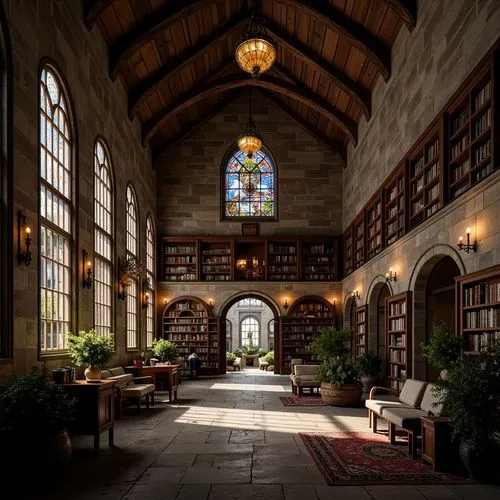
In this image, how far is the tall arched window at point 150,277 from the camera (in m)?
16.3

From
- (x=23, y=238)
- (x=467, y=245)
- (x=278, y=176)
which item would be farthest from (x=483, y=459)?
(x=278, y=176)

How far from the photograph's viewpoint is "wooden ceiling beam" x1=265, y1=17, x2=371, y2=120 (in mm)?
13484

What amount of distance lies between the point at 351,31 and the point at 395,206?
141 inches

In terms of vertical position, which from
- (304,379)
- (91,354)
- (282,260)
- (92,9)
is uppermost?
(92,9)

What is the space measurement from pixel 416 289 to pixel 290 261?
8.50 meters

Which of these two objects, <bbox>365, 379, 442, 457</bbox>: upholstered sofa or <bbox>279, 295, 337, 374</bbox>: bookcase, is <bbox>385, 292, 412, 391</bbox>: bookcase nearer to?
<bbox>365, 379, 442, 457</bbox>: upholstered sofa

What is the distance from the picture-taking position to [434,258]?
28.9 feet

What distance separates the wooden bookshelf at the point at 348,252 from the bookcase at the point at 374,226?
2079 mm

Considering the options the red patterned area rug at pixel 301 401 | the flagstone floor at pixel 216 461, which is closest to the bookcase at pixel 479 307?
the flagstone floor at pixel 216 461

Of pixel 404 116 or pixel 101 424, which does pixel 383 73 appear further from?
pixel 101 424

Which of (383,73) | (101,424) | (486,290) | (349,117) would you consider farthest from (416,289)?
(349,117)

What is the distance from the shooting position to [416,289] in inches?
376

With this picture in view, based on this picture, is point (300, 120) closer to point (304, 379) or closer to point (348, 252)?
point (348, 252)

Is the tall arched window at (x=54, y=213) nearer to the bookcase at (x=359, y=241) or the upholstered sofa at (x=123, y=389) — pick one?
the upholstered sofa at (x=123, y=389)
